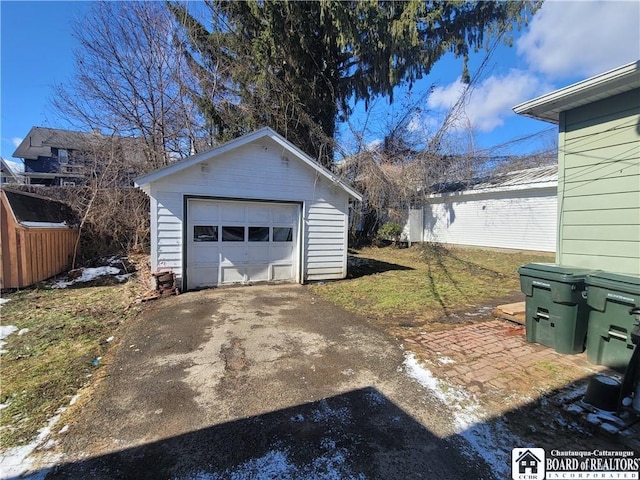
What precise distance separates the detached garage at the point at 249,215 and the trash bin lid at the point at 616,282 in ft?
19.6

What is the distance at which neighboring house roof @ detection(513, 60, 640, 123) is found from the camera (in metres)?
3.63

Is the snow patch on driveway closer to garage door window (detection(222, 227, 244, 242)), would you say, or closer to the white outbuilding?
garage door window (detection(222, 227, 244, 242))

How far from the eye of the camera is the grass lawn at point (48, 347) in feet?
9.23

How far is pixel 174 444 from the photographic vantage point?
2379 mm

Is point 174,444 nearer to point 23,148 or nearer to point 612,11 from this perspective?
point 612,11

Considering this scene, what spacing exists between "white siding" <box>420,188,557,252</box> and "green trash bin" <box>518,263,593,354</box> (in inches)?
423

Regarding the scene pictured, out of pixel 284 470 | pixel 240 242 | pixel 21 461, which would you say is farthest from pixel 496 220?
pixel 21 461

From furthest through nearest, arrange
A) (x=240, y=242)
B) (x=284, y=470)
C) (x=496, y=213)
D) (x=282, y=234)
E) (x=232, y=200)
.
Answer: (x=496, y=213) < (x=282, y=234) < (x=240, y=242) < (x=232, y=200) < (x=284, y=470)

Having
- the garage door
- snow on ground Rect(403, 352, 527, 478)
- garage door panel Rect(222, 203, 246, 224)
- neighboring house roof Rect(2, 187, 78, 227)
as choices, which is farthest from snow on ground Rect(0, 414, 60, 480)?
neighboring house roof Rect(2, 187, 78, 227)

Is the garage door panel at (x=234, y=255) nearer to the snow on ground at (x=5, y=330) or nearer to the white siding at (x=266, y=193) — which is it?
the white siding at (x=266, y=193)

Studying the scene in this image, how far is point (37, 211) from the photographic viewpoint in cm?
879

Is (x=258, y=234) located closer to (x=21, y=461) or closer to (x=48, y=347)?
(x=48, y=347)

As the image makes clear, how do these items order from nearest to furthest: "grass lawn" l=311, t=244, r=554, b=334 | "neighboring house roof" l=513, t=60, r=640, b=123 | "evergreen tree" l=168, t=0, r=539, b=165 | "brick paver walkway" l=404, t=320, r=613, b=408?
"brick paver walkway" l=404, t=320, r=613, b=408
"neighboring house roof" l=513, t=60, r=640, b=123
"grass lawn" l=311, t=244, r=554, b=334
"evergreen tree" l=168, t=0, r=539, b=165

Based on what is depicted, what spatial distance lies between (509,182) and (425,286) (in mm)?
10044
